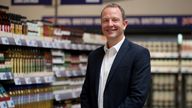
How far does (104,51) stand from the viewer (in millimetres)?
2996

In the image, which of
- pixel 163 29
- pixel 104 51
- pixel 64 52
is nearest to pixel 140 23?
pixel 163 29

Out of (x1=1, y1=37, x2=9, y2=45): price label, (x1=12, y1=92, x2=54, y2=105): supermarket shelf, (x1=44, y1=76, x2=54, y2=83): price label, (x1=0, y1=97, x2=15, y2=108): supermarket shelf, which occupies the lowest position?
(x1=12, y1=92, x2=54, y2=105): supermarket shelf

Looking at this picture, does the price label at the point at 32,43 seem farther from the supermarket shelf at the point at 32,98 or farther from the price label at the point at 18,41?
the supermarket shelf at the point at 32,98

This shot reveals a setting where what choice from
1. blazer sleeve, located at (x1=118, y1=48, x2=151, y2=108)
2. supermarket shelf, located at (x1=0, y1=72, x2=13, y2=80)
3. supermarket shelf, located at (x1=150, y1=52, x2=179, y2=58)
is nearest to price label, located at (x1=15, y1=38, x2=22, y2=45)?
supermarket shelf, located at (x1=0, y1=72, x2=13, y2=80)

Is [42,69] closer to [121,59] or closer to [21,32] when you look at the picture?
[21,32]

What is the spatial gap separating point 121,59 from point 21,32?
1757 millimetres

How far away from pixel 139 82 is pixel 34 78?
198 cm

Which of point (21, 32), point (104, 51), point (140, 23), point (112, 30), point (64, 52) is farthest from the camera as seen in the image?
point (140, 23)

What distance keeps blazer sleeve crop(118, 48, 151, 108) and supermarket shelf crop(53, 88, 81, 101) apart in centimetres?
255

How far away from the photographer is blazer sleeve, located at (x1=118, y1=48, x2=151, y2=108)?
2768mm

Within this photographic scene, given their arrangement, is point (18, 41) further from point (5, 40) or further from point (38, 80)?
point (38, 80)

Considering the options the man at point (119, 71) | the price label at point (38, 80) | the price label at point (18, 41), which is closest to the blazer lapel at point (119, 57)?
the man at point (119, 71)

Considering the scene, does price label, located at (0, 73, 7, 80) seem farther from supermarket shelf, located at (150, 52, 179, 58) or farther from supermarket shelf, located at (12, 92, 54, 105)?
supermarket shelf, located at (150, 52, 179, 58)

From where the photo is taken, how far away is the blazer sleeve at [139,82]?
2768 millimetres
